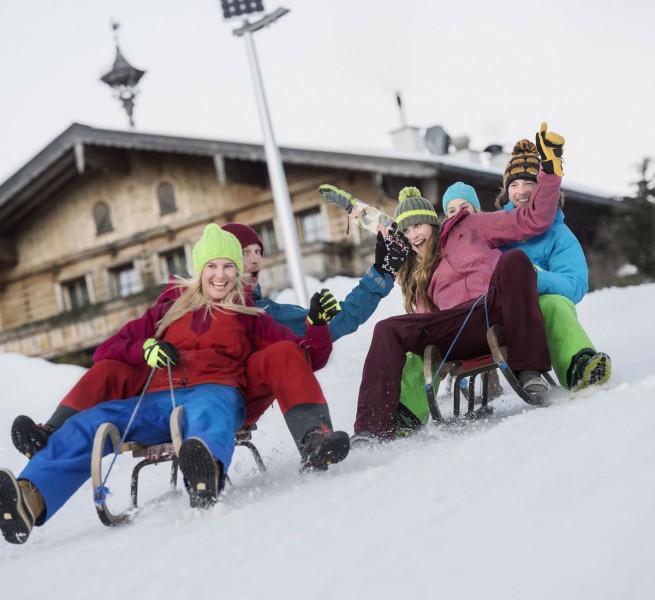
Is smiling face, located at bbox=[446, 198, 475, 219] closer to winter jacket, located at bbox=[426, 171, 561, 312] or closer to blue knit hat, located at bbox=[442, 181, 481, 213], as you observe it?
blue knit hat, located at bbox=[442, 181, 481, 213]

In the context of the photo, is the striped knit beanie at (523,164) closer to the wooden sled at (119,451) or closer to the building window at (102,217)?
the wooden sled at (119,451)

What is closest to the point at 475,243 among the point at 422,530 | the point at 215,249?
the point at 215,249

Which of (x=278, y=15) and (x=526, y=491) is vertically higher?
(x=278, y=15)

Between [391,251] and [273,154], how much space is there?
345 inches

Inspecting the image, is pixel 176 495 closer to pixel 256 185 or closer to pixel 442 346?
pixel 442 346

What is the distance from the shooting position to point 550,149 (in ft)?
14.1

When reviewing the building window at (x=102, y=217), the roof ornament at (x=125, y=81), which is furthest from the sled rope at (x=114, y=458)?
the roof ornament at (x=125, y=81)

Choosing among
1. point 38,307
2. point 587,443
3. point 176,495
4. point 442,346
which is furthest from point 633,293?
point 38,307

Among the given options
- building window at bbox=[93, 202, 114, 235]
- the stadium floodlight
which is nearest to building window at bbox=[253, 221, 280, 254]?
building window at bbox=[93, 202, 114, 235]

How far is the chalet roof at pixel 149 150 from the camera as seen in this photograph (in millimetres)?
14781

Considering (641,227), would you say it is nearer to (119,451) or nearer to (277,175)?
(277,175)

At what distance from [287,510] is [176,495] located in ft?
4.94

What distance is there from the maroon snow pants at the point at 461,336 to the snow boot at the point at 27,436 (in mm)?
1402

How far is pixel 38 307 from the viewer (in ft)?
68.3
